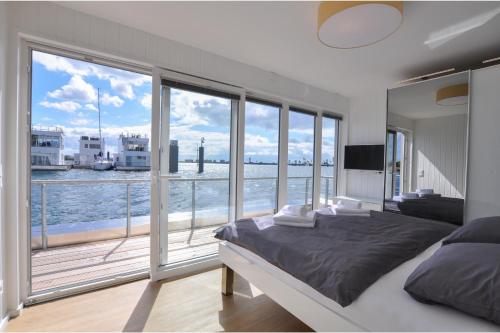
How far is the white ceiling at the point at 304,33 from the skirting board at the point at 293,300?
2.19 m

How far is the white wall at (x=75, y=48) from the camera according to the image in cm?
200

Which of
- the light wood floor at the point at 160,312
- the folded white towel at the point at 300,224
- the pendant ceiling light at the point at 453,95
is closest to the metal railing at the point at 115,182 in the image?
the light wood floor at the point at 160,312

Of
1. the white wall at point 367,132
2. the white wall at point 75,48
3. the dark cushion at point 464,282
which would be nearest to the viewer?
the dark cushion at point 464,282

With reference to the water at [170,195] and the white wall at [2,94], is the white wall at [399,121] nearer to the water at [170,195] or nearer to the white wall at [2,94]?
the water at [170,195]

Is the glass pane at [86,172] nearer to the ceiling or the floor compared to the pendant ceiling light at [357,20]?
nearer to the floor

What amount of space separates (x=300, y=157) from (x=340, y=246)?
108 inches

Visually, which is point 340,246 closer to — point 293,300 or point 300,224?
point 293,300

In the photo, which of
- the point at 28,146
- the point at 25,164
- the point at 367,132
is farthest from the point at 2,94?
the point at 367,132

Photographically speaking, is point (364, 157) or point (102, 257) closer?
point (102, 257)

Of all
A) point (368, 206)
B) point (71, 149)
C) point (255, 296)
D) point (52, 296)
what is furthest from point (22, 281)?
point (368, 206)

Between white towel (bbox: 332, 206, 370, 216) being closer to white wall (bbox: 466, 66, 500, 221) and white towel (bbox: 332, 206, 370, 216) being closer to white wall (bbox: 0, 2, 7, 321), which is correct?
white wall (bbox: 466, 66, 500, 221)

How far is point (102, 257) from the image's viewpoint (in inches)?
126

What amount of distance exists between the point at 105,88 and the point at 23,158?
3.76 metres

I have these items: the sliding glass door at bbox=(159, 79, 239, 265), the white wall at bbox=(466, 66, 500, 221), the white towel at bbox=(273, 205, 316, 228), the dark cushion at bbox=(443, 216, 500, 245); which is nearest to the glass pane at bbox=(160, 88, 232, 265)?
the sliding glass door at bbox=(159, 79, 239, 265)
